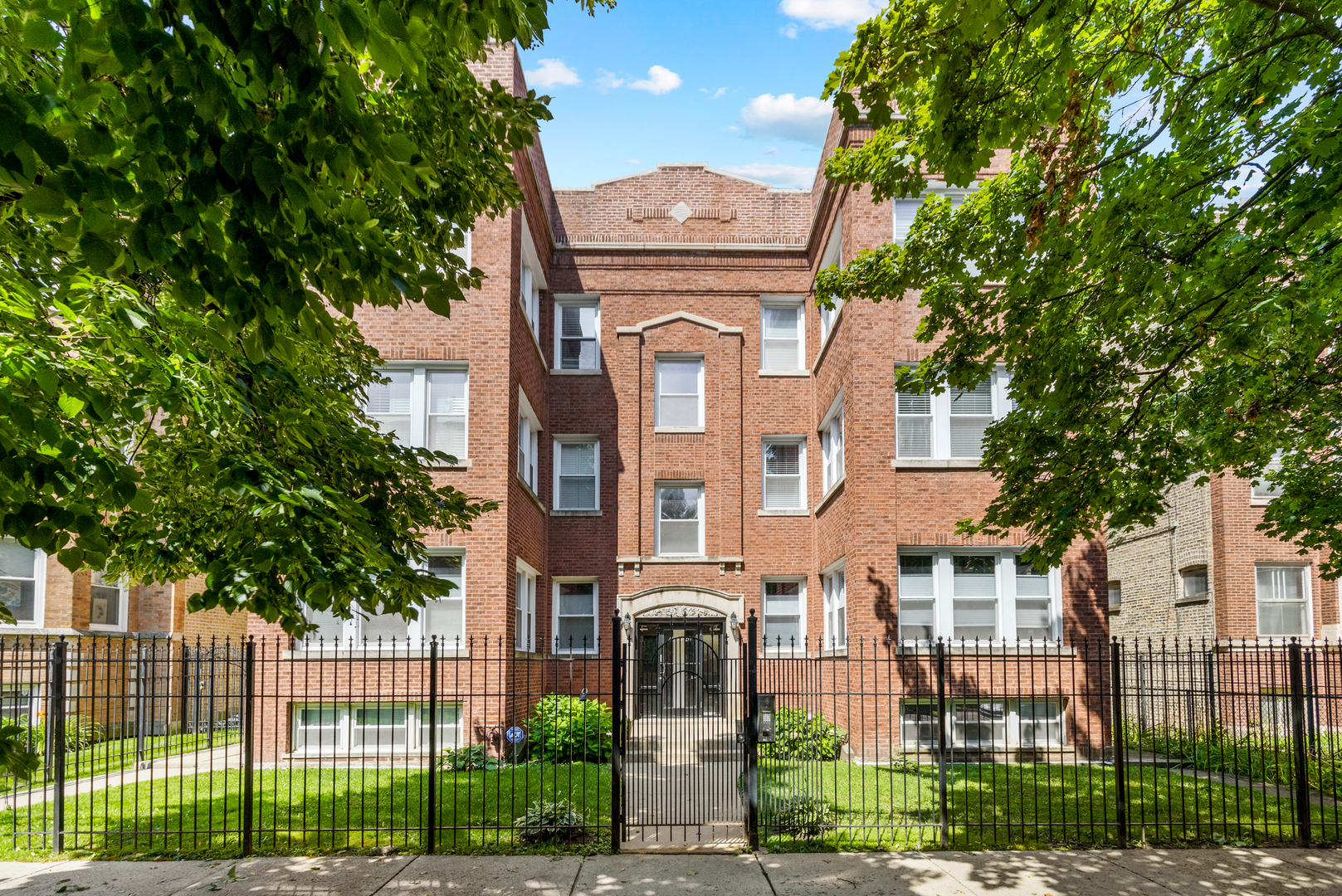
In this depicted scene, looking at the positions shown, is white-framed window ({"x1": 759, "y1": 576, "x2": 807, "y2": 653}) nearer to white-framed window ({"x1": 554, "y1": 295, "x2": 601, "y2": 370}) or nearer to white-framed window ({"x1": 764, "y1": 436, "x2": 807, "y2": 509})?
white-framed window ({"x1": 764, "y1": 436, "x2": 807, "y2": 509})

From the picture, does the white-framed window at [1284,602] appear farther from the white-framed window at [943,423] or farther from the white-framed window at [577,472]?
the white-framed window at [577,472]

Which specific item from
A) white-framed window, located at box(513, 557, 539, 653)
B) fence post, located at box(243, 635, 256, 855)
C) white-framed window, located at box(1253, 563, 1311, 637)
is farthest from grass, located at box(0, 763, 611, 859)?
white-framed window, located at box(1253, 563, 1311, 637)

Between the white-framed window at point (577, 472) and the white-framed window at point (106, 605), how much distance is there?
32.8 ft

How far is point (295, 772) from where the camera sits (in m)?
13.6

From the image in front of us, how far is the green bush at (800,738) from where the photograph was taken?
13.2m

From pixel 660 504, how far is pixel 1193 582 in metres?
13.0

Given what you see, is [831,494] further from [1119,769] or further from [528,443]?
[1119,769]

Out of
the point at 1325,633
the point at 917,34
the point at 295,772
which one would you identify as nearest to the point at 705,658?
the point at 295,772

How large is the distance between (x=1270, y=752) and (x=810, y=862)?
1126cm

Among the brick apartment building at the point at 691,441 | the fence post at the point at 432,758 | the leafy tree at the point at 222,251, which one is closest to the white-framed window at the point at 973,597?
the brick apartment building at the point at 691,441

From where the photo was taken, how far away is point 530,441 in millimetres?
19391

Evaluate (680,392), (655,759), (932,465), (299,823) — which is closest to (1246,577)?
(932,465)

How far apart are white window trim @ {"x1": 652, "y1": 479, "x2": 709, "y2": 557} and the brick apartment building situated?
0.21 ft

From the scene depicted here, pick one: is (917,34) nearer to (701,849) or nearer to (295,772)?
(701,849)
